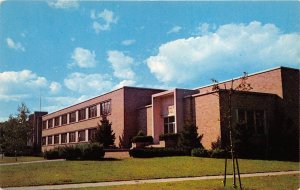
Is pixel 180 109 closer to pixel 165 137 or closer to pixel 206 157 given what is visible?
pixel 165 137

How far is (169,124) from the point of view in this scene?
38.2 metres

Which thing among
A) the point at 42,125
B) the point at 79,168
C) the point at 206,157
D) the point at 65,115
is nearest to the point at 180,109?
the point at 206,157

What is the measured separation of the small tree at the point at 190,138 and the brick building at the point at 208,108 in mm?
660

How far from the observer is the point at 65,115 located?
65.6 metres

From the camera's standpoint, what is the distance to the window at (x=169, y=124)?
124 ft

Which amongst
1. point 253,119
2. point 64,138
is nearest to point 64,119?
point 64,138

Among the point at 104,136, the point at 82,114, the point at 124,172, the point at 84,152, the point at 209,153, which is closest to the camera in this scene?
the point at 124,172

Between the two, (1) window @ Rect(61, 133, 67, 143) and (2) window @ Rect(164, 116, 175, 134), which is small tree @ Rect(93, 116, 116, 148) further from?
(1) window @ Rect(61, 133, 67, 143)

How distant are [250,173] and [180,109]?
15.6 m

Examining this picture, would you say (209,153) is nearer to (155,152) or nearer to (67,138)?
(155,152)

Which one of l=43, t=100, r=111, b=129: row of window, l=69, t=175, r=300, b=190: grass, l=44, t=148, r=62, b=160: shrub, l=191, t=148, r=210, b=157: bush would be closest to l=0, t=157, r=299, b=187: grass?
l=69, t=175, r=300, b=190: grass

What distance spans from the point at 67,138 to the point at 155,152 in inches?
1431

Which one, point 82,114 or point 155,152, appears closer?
point 155,152

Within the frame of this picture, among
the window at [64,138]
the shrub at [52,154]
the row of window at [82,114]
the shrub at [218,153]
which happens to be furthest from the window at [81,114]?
the shrub at [218,153]
